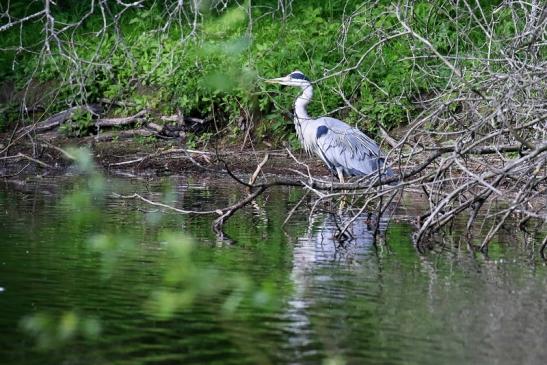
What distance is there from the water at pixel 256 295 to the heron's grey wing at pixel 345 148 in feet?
8.06

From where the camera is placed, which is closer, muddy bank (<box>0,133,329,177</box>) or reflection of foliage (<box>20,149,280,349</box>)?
reflection of foliage (<box>20,149,280,349</box>)

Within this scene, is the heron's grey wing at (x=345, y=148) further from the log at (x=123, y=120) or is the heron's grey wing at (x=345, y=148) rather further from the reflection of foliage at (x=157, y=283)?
the log at (x=123, y=120)

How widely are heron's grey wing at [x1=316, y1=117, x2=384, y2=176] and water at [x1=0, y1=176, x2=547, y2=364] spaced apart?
2456 millimetres

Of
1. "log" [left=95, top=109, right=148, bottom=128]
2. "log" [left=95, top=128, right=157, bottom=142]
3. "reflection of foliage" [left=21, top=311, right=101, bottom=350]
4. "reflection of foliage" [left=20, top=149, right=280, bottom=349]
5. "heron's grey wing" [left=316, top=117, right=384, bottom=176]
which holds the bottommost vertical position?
"reflection of foliage" [left=21, top=311, right=101, bottom=350]

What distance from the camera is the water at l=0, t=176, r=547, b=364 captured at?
554 centimetres

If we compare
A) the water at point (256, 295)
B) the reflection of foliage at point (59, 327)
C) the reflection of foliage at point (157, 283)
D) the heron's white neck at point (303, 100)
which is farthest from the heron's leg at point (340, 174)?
the reflection of foliage at point (59, 327)

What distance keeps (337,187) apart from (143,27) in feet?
27.4

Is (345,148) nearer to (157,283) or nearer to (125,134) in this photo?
(125,134)

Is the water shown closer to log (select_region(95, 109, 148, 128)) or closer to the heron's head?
the heron's head

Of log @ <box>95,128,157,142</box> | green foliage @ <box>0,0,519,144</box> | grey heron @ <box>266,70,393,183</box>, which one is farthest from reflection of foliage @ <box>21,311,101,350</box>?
log @ <box>95,128,157,142</box>

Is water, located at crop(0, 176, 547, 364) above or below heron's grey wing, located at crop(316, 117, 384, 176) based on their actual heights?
below

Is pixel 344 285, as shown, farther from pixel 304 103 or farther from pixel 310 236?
pixel 304 103

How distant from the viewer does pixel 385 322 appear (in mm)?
6145

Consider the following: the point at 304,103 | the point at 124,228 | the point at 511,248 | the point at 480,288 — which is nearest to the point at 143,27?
the point at 304,103
